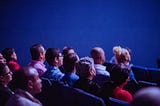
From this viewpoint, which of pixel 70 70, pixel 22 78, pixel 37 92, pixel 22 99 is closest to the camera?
pixel 22 99

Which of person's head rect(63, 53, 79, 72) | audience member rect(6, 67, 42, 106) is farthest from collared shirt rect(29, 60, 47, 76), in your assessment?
audience member rect(6, 67, 42, 106)

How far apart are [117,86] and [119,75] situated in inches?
4.8

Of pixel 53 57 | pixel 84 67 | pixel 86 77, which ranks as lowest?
pixel 86 77

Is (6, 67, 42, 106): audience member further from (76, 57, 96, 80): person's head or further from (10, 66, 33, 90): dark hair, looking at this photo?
(76, 57, 96, 80): person's head

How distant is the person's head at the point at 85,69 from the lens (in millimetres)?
3805

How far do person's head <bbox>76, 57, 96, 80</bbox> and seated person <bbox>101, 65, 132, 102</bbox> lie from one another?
452mm

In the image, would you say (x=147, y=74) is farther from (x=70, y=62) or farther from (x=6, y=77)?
(x=6, y=77)

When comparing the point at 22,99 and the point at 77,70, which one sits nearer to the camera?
the point at 22,99

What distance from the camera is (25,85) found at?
9.08 feet

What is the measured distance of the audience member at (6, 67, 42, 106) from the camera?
2.65 metres

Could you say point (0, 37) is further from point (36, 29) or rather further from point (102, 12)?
point (102, 12)

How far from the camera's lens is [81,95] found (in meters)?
2.81

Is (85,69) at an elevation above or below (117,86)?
above

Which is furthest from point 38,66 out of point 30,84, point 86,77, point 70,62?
point 30,84
